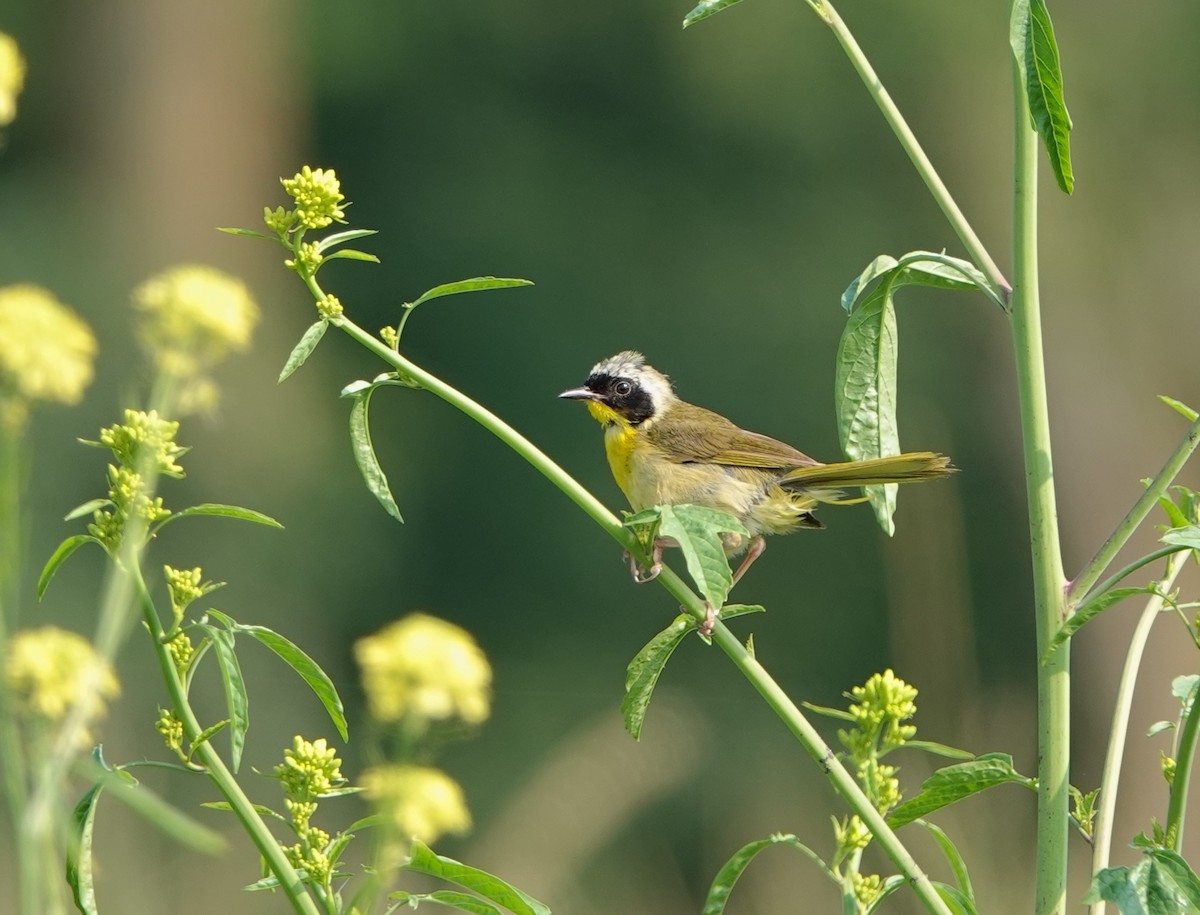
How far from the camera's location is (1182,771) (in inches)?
65.8

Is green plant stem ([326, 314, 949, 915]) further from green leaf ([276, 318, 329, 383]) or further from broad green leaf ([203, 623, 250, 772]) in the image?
broad green leaf ([203, 623, 250, 772])

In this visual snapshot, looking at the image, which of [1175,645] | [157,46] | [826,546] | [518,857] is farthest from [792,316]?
[518,857]

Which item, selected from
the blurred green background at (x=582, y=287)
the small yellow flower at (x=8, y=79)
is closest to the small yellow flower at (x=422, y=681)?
the small yellow flower at (x=8, y=79)

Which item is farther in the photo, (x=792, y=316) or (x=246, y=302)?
(x=792, y=316)

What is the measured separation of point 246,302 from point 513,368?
16.0 m

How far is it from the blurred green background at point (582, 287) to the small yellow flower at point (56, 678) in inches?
435

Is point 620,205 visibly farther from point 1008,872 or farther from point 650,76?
point 1008,872

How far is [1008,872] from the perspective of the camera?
6426mm

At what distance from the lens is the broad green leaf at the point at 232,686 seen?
5.45 feet

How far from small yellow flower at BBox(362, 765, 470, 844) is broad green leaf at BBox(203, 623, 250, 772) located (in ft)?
2.47

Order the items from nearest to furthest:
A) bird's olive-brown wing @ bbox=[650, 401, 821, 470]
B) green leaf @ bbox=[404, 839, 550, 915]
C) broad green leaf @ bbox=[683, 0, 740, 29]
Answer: green leaf @ bbox=[404, 839, 550, 915] → broad green leaf @ bbox=[683, 0, 740, 29] → bird's olive-brown wing @ bbox=[650, 401, 821, 470]

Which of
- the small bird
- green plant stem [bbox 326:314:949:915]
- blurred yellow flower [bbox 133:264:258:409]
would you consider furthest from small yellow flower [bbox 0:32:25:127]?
the small bird

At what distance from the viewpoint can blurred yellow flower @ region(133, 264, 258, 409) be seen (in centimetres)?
104

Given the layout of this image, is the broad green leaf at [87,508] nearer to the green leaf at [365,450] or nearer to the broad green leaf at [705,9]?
the green leaf at [365,450]
